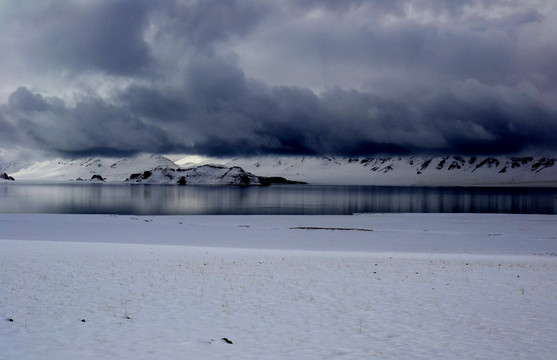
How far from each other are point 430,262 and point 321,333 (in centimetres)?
1481

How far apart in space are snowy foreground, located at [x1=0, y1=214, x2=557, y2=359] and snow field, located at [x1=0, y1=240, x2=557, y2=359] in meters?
0.05

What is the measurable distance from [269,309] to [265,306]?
0.39 m

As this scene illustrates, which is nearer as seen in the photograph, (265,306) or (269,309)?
(269,309)

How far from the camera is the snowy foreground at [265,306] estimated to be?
10.7 metres

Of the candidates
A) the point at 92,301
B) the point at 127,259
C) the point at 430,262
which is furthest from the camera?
the point at 430,262

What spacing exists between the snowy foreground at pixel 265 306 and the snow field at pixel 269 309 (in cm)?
5

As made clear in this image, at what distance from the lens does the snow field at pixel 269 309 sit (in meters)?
10.6

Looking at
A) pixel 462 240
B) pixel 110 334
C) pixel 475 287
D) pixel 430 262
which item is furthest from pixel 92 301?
pixel 462 240

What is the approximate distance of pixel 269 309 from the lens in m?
14.2

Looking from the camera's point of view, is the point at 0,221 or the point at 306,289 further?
the point at 0,221

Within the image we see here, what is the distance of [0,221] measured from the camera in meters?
56.2

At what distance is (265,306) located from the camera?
14.6 metres

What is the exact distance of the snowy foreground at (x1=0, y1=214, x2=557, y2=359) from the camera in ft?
35.0

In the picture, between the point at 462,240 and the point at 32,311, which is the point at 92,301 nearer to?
the point at 32,311
